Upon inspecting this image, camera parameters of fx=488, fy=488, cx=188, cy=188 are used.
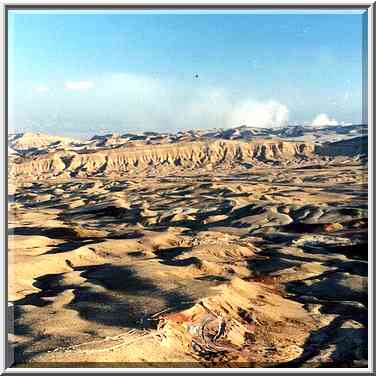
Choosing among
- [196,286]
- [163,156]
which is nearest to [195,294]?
[196,286]

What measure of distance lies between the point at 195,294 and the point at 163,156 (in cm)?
4743

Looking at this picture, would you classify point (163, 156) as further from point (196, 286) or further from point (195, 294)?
point (195, 294)

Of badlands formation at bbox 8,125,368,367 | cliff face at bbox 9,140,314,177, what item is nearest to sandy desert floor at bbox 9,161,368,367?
badlands formation at bbox 8,125,368,367

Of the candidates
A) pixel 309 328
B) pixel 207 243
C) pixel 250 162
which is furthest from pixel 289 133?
pixel 309 328

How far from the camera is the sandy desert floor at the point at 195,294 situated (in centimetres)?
468

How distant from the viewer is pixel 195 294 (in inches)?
241

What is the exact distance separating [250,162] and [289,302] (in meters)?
45.5

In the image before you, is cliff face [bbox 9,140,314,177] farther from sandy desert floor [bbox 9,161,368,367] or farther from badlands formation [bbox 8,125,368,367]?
sandy desert floor [bbox 9,161,368,367]

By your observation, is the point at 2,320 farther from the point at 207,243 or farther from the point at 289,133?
the point at 289,133

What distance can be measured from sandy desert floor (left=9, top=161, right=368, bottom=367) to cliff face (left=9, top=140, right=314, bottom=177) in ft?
113

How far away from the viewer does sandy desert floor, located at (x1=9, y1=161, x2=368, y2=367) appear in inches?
184

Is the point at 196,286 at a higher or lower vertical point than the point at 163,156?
lower

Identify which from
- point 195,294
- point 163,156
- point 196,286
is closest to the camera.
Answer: point 195,294

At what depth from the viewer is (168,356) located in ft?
15.0
